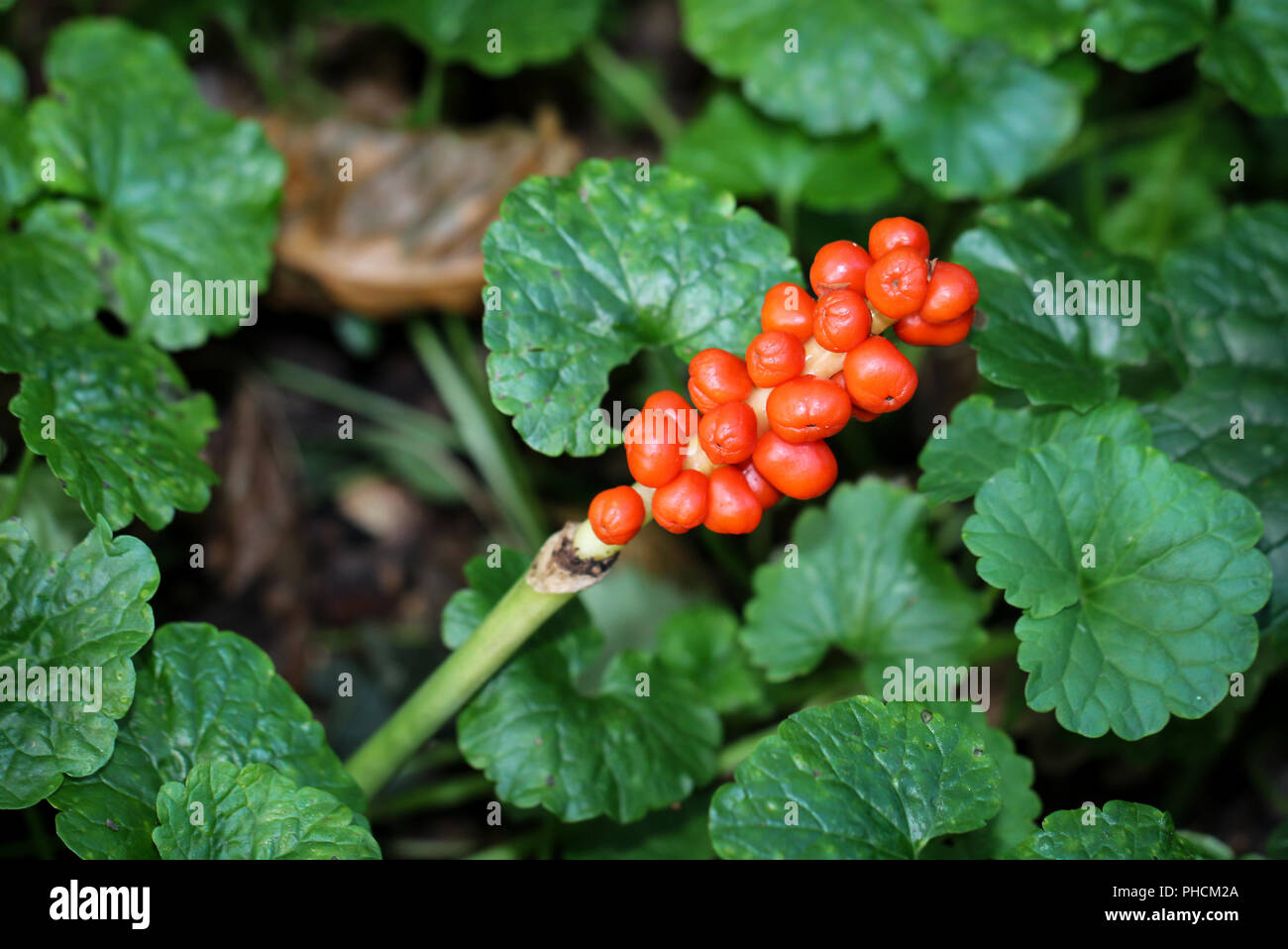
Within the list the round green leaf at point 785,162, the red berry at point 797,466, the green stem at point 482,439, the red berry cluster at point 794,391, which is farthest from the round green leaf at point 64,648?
the round green leaf at point 785,162

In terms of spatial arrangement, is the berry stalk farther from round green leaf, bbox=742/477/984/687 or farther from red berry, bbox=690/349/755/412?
round green leaf, bbox=742/477/984/687

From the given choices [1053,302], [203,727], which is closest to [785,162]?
[1053,302]

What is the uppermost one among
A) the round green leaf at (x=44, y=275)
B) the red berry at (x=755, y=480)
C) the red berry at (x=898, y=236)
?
the round green leaf at (x=44, y=275)

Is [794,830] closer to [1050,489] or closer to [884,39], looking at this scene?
[1050,489]

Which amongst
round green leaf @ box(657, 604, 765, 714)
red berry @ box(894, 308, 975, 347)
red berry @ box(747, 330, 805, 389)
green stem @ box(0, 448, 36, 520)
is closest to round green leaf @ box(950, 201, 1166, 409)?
red berry @ box(894, 308, 975, 347)

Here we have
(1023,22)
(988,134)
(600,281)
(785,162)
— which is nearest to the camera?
(600,281)

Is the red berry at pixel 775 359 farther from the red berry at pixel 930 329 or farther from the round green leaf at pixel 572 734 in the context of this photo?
the round green leaf at pixel 572 734

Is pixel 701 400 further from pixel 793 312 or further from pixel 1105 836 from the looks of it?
pixel 1105 836
